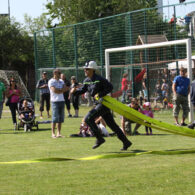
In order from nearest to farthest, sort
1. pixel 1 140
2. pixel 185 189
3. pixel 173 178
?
pixel 185 189, pixel 173 178, pixel 1 140

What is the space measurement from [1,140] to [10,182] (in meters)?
6.52

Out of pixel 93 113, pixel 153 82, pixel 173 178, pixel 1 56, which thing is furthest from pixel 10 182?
pixel 1 56

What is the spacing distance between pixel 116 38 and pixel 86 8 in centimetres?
2741

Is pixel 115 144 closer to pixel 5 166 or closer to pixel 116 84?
pixel 5 166

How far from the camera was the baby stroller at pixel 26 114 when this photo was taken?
55.0ft

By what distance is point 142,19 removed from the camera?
23.2 m

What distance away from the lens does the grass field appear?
7.05 m

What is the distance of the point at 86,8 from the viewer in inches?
2024

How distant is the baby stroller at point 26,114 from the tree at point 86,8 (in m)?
34.1

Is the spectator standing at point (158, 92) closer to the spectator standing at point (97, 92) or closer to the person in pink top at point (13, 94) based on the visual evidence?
the person in pink top at point (13, 94)

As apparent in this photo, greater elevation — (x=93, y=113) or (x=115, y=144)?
(x=93, y=113)

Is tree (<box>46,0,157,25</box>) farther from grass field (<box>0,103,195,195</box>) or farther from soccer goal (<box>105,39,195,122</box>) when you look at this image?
grass field (<box>0,103,195,195</box>)

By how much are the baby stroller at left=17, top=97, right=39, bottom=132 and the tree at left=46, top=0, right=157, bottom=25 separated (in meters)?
34.1

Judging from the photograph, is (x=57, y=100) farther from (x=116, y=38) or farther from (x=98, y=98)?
(x=116, y=38)
